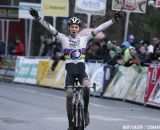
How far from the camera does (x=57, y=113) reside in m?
15.5

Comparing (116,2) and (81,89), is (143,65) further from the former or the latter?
(81,89)

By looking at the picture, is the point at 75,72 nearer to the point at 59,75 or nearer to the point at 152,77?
the point at 152,77

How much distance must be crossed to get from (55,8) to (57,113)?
14064 millimetres

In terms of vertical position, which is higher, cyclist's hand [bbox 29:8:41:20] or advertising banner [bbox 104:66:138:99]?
cyclist's hand [bbox 29:8:41:20]

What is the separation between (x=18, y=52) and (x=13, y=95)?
35.6 feet

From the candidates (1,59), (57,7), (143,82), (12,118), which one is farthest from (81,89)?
(1,59)

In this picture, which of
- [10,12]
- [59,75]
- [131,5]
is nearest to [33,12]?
[131,5]

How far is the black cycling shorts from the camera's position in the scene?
1125cm

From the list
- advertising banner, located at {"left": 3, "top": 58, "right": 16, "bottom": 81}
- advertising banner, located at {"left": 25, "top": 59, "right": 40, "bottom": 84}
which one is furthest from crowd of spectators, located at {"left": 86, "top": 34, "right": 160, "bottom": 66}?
advertising banner, located at {"left": 3, "top": 58, "right": 16, "bottom": 81}

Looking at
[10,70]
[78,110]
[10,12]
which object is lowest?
[10,70]

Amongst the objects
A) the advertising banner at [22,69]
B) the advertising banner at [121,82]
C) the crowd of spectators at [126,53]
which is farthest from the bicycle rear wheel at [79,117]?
the advertising banner at [22,69]

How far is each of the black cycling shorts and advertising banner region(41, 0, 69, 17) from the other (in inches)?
698

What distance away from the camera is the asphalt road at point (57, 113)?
1292 cm

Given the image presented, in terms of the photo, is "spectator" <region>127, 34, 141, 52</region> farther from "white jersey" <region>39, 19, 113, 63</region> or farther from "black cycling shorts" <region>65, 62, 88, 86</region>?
"black cycling shorts" <region>65, 62, 88, 86</region>
